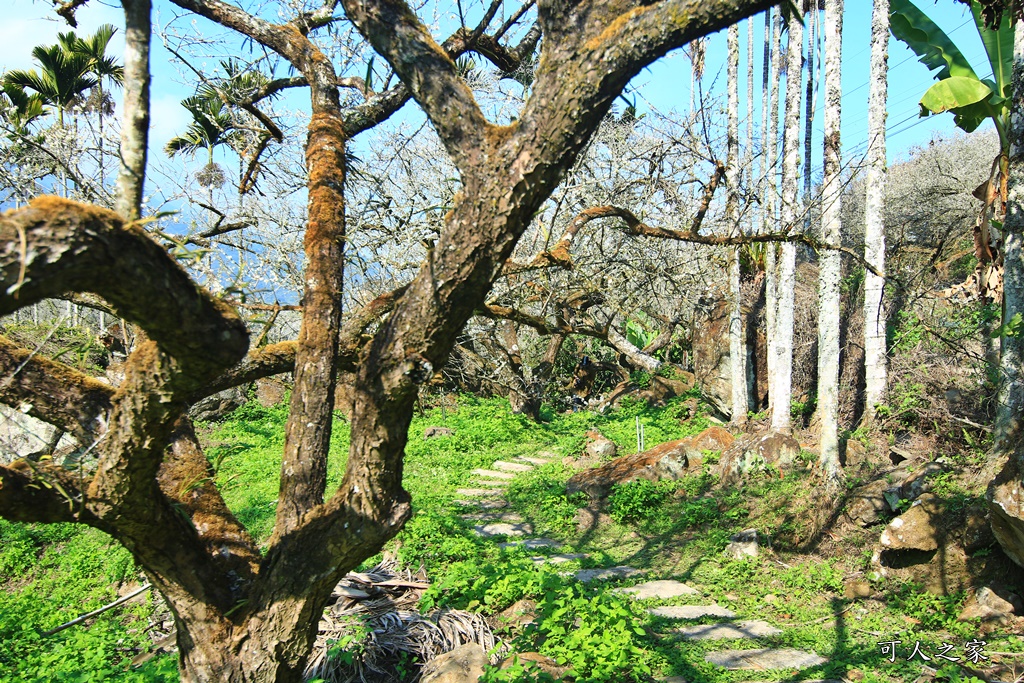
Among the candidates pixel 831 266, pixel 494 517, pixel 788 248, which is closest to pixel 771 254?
pixel 788 248

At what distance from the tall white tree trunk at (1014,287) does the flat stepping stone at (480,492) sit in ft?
19.6

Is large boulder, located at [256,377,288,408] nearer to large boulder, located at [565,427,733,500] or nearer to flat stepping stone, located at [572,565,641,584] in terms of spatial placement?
large boulder, located at [565,427,733,500]

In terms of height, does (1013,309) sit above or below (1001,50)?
below

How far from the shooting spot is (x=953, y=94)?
7.64 m

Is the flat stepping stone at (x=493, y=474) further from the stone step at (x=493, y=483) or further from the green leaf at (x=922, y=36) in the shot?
the green leaf at (x=922, y=36)

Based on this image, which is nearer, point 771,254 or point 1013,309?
point 1013,309

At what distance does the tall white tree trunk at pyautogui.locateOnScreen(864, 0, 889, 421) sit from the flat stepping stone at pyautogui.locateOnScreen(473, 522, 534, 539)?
5076mm

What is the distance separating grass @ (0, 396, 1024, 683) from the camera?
4.69m

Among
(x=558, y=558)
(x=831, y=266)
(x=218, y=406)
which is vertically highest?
(x=831, y=266)

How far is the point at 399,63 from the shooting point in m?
2.65

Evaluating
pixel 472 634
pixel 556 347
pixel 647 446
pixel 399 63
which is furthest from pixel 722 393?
pixel 399 63

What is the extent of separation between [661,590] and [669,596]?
16 cm

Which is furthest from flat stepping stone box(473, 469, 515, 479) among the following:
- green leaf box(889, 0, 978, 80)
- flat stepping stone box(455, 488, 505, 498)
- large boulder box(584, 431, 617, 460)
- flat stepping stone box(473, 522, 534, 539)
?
green leaf box(889, 0, 978, 80)

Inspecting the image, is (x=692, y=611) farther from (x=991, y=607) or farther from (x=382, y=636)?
(x=382, y=636)
